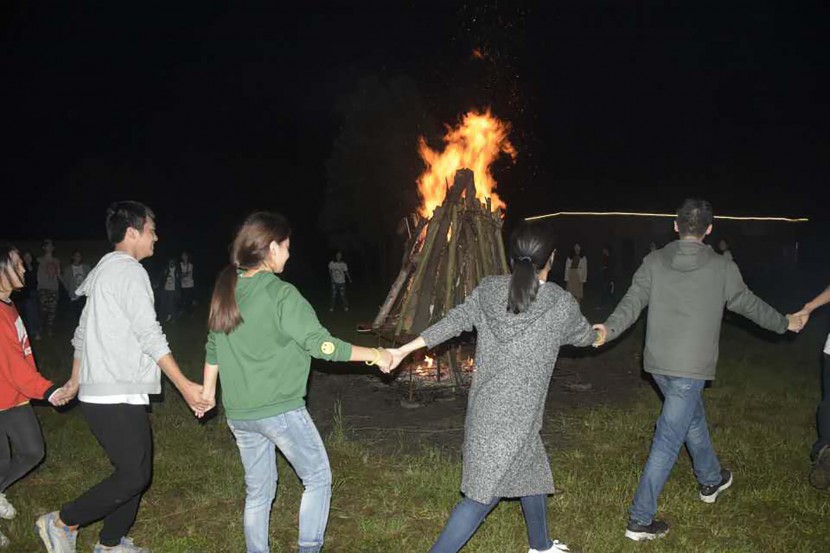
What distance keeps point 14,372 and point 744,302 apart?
5086mm

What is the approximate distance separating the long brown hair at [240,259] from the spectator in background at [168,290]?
511 inches

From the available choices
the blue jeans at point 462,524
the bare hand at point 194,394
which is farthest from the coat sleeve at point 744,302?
the bare hand at point 194,394

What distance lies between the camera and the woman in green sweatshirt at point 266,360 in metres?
3.75

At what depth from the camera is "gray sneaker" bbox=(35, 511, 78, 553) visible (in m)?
4.35

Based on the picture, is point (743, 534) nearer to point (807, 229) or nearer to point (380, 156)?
point (807, 229)

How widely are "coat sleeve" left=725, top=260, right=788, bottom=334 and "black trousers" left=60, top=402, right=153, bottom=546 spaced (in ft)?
12.9

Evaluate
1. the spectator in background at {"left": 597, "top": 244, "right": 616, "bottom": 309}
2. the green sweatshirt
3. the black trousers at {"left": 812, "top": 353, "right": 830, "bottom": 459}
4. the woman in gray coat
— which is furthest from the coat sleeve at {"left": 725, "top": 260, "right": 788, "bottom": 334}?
the spectator in background at {"left": 597, "top": 244, "right": 616, "bottom": 309}

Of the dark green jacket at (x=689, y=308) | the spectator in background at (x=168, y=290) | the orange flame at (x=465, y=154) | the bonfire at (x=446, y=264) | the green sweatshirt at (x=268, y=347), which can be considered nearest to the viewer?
the green sweatshirt at (x=268, y=347)

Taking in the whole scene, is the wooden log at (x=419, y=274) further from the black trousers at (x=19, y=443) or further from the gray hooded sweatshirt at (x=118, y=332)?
the gray hooded sweatshirt at (x=118, y=332)

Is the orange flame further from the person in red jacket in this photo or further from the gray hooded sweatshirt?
the gray hooded sweatshirt

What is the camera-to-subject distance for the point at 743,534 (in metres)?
4.93

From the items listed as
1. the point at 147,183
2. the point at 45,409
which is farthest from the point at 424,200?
the point at 147,183

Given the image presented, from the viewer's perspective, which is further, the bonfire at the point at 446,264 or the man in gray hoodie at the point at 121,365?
the bonfire at the point at 446,264

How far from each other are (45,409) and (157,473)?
322 cm
